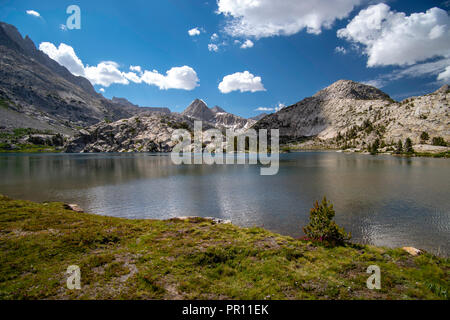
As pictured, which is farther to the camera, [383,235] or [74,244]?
[383,235]

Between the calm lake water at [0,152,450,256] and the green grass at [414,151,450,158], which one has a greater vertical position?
the green grass at [414,151,450,158]

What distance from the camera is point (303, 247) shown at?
1783 cm

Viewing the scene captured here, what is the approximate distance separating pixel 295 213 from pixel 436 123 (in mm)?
249616

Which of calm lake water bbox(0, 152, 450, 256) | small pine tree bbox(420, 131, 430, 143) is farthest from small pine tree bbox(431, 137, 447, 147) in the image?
calm lake water bbox(0, 152, 450, 256)

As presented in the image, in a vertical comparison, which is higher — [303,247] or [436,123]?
[436,123]

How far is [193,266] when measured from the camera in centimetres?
1416

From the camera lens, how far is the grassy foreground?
11.0m

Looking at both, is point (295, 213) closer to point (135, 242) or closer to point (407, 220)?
point (407, 220)

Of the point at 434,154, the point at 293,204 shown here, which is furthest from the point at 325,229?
the point at 434,154
